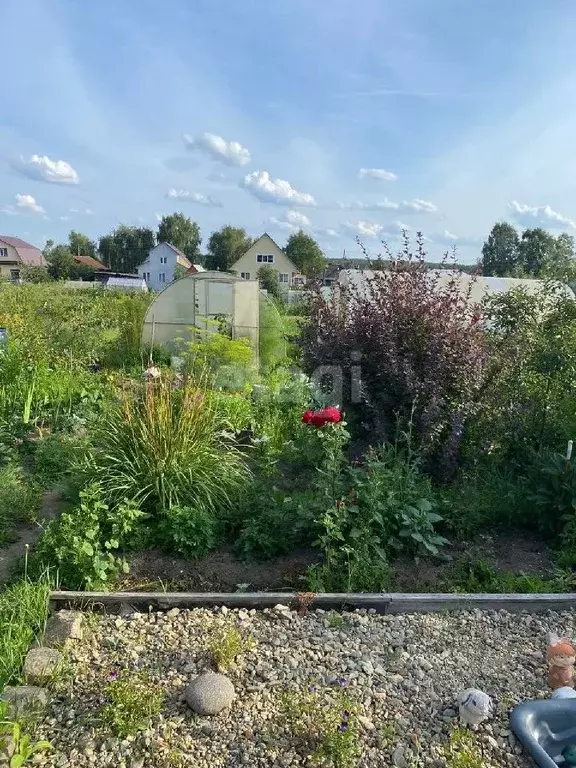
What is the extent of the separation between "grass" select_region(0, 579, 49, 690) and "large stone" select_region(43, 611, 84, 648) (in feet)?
0.14

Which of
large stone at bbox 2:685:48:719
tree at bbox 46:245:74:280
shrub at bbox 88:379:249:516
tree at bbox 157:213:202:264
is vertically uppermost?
tree at bbox 157:213:202:264

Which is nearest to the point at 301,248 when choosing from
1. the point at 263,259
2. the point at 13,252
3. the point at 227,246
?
the point at 263,259

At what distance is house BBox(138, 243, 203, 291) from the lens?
51906mm


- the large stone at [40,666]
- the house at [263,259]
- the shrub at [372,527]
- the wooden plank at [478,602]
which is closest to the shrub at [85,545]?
the large stone at [40,666]

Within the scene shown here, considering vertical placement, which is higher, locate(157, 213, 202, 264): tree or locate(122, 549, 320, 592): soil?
locate(157, 213, 202, 264): tree

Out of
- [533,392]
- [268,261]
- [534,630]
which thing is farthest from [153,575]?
[268,261]

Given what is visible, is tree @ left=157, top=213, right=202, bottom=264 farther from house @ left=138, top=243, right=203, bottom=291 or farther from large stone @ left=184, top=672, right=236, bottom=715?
large stone @ left=184, top=672, right=236, bottom=715

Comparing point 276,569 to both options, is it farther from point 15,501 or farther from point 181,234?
point 181,234

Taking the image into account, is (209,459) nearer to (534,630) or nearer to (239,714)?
(239,714)

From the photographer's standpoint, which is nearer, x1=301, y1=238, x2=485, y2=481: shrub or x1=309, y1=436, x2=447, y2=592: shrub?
x1=309, y1=436, x2=447, y2=592: shrub

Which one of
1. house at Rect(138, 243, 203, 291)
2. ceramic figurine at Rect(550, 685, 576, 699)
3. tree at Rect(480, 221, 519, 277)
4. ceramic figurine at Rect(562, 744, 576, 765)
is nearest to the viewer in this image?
ceramic figurine at Rect(562, 744, 576, 765)

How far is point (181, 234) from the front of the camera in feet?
196

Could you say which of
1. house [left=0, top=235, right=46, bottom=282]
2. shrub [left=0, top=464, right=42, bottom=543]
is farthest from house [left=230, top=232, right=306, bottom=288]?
shrub [left=0, top=464, right=42, bottom=543]

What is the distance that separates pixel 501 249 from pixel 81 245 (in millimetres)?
50697
